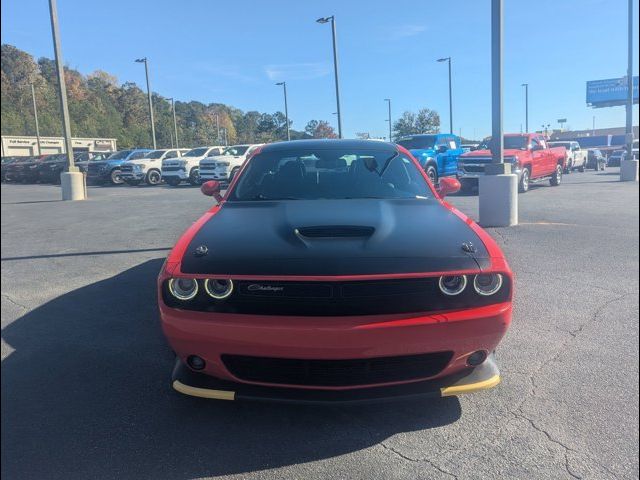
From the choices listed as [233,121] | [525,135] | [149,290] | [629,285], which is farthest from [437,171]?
[233,121]

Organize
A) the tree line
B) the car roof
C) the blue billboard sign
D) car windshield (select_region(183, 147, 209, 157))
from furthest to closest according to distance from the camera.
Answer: the blue billboard sign < car windshield (select_region(183, 147, 209, 157)) < the car roof < the tree line

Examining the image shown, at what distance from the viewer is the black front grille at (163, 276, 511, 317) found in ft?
7.88

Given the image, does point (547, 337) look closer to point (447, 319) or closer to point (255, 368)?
point (447, 319)

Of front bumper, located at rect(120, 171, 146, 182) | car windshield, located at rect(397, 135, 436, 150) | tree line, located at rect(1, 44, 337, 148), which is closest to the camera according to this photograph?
tree line, located at rect(1, 44, 337, 148)

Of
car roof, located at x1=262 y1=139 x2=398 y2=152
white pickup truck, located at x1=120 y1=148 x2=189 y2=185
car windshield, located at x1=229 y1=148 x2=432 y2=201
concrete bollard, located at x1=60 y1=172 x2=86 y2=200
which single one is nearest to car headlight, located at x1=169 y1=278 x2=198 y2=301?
car windshield, located at x1=229 y1=148 x2=432 y2=201

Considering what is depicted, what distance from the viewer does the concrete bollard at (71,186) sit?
1584 centimetres

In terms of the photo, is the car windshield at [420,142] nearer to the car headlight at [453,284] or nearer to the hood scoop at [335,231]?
the hood scoop at [335,231]

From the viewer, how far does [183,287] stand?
2.56 metres

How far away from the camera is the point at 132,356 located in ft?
11.8

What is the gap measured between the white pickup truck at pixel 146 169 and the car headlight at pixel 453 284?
2348 centimetres

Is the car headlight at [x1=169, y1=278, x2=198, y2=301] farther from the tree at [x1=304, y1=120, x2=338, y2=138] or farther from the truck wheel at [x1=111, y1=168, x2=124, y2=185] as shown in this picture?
the tree at [x1=304, y1=120, x2=338, y2=138]

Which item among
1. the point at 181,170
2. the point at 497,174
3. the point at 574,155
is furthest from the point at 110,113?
the point at 574,155

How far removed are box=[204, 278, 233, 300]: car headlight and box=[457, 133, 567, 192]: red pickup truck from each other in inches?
524

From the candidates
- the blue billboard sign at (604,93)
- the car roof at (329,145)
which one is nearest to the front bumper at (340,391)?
the car roof at (329,145)
